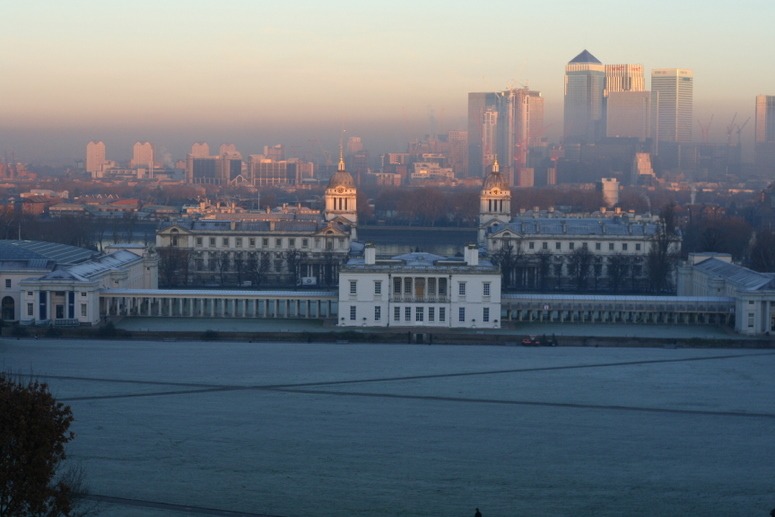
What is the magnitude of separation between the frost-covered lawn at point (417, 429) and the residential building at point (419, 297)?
12.6ft

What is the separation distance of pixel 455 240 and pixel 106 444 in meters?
42.9

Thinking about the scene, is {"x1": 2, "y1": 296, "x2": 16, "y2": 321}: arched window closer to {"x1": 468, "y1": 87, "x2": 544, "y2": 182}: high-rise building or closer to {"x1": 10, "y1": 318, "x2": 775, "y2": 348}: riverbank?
{"x1": 10, "y1": 318, "x2": 775, "y2": 348}: riverbank

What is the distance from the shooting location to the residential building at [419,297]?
1194 inches

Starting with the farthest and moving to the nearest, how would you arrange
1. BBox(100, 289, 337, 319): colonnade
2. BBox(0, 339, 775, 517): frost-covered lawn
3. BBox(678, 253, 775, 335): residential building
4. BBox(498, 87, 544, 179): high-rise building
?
BBox(498, 87, 544, 179): high-rise building < BBox(100, 289, 337, 319): colonnade < BBox(678, 253, 775, 335): residential building < BBox(0, 339, 775, 517): frost-covered lawn


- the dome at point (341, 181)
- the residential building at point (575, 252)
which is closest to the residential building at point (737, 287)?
the residential building at point (575, 252)

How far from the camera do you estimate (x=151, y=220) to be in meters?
68.5

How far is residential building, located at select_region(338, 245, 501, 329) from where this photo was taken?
99.5ft

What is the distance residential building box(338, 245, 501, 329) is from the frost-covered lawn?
3.85 m

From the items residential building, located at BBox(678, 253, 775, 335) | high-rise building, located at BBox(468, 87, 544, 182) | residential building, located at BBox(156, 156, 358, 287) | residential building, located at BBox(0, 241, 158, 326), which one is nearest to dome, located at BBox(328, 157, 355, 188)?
residential building, located at BBox(156, 156, 358, 287)

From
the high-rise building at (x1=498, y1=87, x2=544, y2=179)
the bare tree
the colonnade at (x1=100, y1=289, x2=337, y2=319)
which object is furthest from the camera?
the high-rise building at (x1=498, y1=87, x2=544, y2=179)

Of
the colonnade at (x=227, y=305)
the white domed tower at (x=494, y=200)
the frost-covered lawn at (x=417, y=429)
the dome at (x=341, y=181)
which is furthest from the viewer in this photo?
the white domed tower at (x=494, y=200)

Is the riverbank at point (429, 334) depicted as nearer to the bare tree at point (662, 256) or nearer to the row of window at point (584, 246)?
the bare tree at point (662, 256)

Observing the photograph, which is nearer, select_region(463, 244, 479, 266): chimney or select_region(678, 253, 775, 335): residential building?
select_region(678, 253, 775, 335): residential building

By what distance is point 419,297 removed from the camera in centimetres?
3044
